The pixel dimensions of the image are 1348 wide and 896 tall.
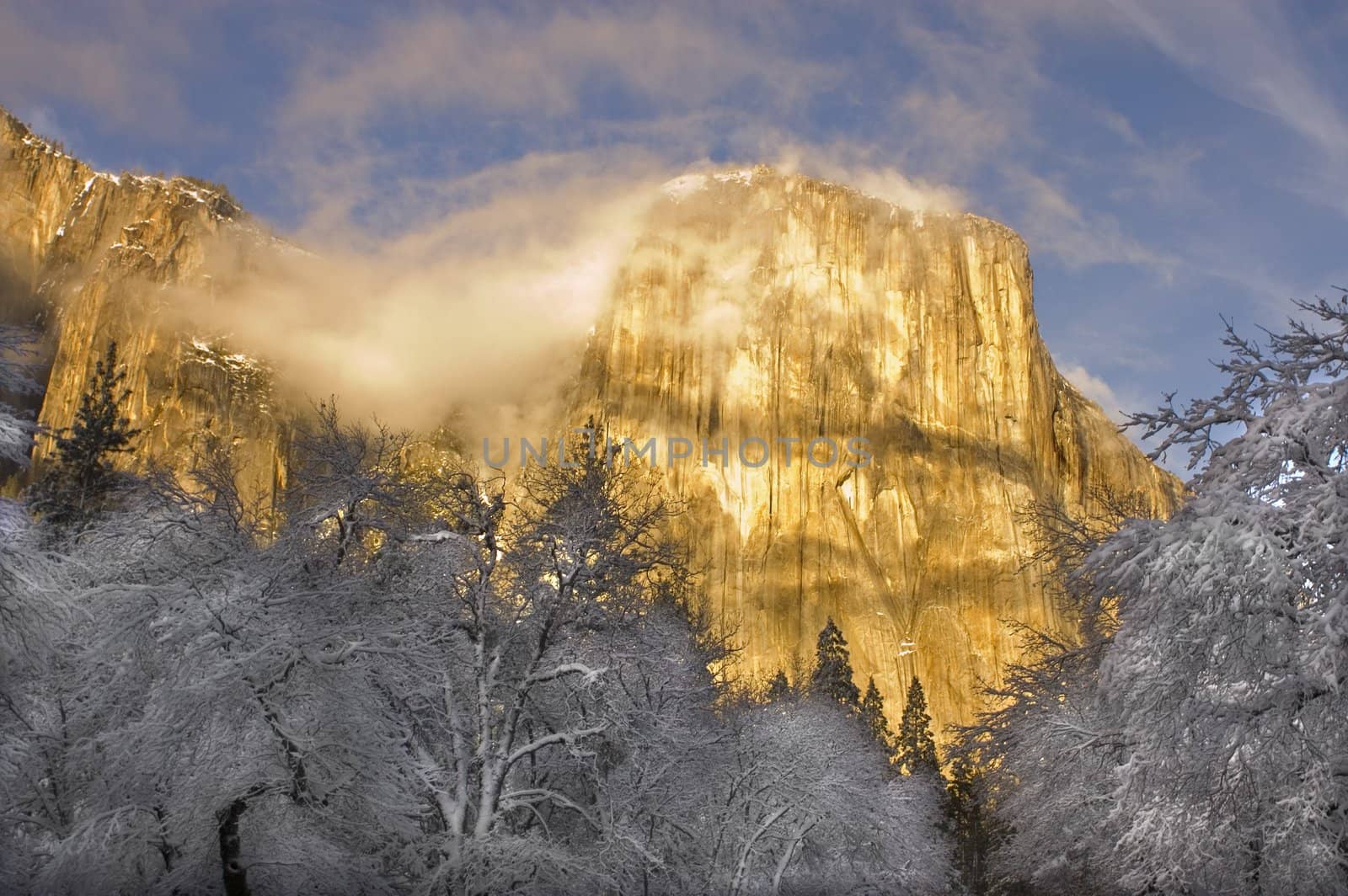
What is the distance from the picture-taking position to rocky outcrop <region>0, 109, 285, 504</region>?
99.1m

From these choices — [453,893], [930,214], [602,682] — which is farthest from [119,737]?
[930,214]

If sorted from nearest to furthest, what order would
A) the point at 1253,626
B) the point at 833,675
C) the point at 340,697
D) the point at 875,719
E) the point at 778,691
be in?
the point at 1253,626
the point at 340,697
the point at 778,691
the point at 833,675
the point at 875,719

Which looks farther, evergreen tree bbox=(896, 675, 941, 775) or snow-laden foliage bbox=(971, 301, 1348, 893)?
evergreen tree bbox=(896, 675, 941, 775)

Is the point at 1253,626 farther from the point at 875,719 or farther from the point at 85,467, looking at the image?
the point at 875,719

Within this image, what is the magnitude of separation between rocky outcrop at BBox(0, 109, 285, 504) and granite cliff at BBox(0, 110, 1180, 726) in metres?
0.21

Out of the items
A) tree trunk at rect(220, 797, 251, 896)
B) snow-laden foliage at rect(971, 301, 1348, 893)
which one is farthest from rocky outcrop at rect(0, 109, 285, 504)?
snow-laden foliage at rect(971, 301, 1348, 893)

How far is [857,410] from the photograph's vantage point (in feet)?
353

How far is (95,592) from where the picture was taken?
1320cm

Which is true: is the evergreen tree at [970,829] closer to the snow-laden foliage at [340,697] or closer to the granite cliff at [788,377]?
the snow-laden foliage at [340,697]

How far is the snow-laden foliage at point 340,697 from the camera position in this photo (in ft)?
42.3

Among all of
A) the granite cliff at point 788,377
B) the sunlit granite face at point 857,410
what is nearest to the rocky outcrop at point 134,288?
the granite cliff at point 788,377

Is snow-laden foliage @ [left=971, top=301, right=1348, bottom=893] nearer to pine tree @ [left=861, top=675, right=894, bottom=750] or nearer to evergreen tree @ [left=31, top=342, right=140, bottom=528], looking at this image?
evergreen tree @ [left=31, top=342, right=140, bottom=528]

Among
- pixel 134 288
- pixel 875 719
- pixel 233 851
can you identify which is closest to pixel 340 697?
pixel 233 851

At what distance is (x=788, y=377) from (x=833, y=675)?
5753cm
